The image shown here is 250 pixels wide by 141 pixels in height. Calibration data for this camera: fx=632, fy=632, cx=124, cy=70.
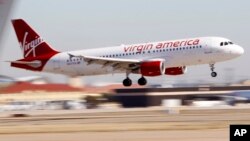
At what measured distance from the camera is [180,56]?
52656 mm

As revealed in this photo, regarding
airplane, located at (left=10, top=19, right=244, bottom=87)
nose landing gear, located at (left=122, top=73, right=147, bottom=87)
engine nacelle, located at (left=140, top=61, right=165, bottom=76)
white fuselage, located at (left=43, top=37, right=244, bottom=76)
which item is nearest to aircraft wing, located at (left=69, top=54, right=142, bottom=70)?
airplane, located at (left=10, top=19, right=244, bottom=87)

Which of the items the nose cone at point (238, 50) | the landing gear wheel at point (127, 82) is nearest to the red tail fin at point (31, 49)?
the landing gear wheel at point (127, 82)

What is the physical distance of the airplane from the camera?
5228cm

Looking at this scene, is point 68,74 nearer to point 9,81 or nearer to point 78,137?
point 78,137

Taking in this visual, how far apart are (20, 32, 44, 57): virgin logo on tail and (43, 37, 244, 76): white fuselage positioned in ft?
15.1

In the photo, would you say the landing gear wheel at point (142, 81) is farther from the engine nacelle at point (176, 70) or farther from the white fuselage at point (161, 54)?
the engine nacelle at point (176, 70)

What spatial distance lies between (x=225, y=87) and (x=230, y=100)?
104ft

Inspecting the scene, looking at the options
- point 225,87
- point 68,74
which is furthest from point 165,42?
point 225,87

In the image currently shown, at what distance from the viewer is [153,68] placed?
53812 mm

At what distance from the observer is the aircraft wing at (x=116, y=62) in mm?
55062

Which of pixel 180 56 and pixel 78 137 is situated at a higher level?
pixel 180 56

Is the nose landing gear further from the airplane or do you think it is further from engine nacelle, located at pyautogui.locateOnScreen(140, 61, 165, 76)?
engine nacelle, located at pyautogui.locateOnScreen(140, 61, 165, 76)

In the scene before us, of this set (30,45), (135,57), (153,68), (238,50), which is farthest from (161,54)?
(30,45)

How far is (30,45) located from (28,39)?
1.16m
